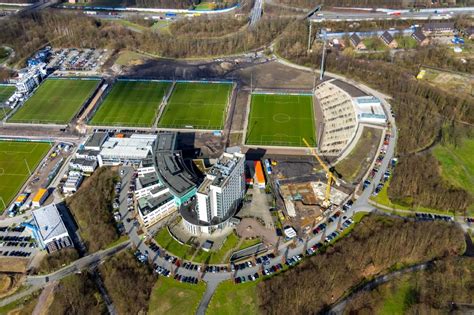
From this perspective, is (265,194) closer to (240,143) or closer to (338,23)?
(240,143)

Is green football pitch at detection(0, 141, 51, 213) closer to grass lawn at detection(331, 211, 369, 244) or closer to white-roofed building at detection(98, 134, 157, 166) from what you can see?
white-roofed building at detection(98, 134, 157, 166)

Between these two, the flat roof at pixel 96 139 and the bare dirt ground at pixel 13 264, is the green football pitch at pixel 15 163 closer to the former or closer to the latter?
the flat roof at pixel 96 139

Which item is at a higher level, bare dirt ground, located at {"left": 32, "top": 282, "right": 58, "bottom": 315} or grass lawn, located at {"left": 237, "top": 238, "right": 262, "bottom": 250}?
grass lawn, located at {"left": 237, "top": 238, "right": 262, "bottom": 250}

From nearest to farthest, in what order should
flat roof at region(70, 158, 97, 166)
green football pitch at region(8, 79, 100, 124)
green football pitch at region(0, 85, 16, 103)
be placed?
flat roof at region(70, 158, 97, 166) → green football pitch at region(8, 79, 100, 124) → green football pitch at region(0, 85, 16, 103)

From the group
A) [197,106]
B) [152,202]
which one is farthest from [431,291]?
[197,106]

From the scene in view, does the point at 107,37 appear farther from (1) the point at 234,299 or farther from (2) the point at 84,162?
(1) the point at 234,299

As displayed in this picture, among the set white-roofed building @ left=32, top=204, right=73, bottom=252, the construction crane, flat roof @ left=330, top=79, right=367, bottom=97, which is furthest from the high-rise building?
flat roof @ left=330, top=79, right=367, bottom=97

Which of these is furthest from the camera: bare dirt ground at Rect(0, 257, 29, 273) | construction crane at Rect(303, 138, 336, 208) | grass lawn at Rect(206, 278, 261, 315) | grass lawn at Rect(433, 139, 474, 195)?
grass lawn at Rect(433, 139, 474, 195)
